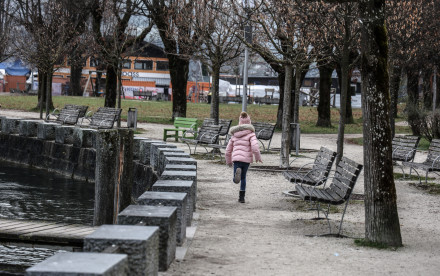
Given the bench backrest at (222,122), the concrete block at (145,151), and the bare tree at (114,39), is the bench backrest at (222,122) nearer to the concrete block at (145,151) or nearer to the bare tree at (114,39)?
the concrete block at (145,151)

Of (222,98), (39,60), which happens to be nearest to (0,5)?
(39,60)

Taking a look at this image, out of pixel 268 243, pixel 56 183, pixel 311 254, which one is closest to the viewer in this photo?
pixel 311 254

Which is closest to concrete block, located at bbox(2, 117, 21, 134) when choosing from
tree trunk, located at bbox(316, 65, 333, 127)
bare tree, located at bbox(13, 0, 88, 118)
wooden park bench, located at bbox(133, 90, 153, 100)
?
bare tree, located at bbox(13, 0, 88, 118)

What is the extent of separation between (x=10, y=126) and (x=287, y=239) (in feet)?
56.6

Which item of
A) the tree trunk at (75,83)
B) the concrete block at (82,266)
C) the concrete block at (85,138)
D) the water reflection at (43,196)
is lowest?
the water reflection at (43,196)

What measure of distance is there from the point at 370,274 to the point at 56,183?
1354 cm

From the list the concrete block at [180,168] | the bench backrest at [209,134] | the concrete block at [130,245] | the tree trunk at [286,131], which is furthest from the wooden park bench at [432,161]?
the concrete block at [130,245]

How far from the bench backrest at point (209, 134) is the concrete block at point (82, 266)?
1687cm

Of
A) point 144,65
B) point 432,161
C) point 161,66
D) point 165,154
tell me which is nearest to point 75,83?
point 144,65

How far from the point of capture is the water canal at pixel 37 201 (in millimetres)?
9812

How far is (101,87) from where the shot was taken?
3095 inches

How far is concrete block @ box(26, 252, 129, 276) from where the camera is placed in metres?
4.64

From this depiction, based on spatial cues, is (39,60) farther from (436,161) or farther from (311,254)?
(311,254)

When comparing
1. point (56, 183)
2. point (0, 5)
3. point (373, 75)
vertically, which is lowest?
point (56, 183)
